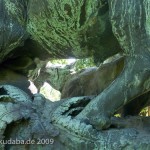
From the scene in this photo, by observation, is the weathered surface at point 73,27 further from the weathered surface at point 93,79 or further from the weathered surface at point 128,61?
the weathered surface at point 93,79

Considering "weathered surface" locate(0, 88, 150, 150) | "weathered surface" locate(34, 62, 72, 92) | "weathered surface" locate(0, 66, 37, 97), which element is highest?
"weathered surface" locate(34, 62, 72, 92)

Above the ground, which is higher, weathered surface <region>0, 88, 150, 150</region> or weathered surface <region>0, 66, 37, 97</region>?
weathered surface <region>0, 66, 37, 97</region>

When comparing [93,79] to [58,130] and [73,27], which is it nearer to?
[73,27]

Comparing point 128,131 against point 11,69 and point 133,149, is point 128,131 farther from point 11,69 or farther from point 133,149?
point 11,69

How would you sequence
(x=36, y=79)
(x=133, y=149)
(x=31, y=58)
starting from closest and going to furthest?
(x=133, y=149) < (x=31, y=58) < (x=36, y=79)

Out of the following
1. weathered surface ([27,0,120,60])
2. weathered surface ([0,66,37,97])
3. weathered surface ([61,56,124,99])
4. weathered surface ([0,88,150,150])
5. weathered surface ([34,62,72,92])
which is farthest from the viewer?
weathered surface ([34,62,72,92])

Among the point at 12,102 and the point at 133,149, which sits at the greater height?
the point at 12,102

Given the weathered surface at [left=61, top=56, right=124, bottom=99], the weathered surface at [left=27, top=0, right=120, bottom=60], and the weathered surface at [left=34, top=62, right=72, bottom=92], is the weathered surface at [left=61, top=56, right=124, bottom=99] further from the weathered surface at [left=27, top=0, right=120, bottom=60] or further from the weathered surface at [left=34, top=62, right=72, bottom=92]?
the weathered surface at [left=27, top=0, right=120, bottom=60]

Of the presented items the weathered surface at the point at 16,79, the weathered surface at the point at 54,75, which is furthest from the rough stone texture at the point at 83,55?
the weathered surface at the point at 54,75

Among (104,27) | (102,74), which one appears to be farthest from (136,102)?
(104,27)

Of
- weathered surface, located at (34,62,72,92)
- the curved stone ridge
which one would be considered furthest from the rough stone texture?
weathered surface, located at (34,62,72,92)

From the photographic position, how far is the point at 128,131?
7.35 feet

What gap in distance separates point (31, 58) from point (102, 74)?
50cm

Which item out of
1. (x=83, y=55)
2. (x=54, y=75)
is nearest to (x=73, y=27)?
(x=83, y=55)
